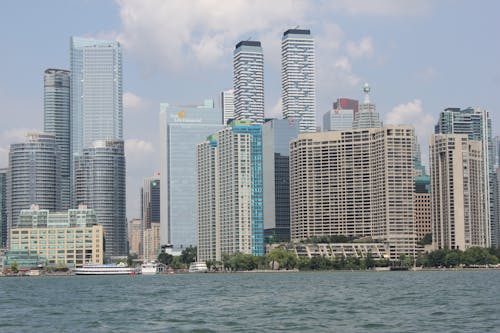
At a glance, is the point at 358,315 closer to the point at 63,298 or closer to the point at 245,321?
the point at 245,321

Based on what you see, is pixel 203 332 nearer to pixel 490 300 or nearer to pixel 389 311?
pixel 389 311

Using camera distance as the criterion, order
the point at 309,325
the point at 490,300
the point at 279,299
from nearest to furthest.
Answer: the point at 309,325 → the point at 490,300 → the point at 279,299

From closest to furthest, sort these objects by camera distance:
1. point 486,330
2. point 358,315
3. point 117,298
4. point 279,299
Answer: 1. point 486,330
2. point 358,315
3. point 279,299
4. point 117,298

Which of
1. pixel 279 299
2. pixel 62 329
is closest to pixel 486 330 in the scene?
pixel 62 329

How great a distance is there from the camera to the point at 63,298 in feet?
450

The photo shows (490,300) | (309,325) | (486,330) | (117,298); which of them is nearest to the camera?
(486,330)

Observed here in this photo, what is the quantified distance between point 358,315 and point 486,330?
17.2m

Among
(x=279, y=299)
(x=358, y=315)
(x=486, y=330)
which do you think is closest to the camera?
(x=486, y=330)

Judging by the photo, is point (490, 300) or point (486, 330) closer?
point (486, 330)

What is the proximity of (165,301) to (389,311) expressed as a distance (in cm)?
3451

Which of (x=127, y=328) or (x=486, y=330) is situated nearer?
(x=486, y=330)

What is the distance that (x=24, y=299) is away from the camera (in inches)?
5369

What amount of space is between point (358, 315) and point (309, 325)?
406 inches

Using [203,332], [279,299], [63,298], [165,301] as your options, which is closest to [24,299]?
[63,298]
